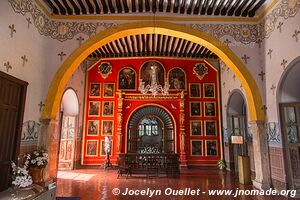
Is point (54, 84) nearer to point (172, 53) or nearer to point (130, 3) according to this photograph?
point (130, 3)

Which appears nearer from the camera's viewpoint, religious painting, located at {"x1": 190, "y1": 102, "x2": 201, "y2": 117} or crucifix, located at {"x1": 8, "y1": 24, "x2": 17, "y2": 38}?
crucifix, located at {"x1": 8, "y1": 24, "x2": 17, "y2": 38}

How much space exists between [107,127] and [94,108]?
1.12m

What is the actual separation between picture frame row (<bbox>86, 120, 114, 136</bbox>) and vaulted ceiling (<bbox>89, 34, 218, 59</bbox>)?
3.18 metres

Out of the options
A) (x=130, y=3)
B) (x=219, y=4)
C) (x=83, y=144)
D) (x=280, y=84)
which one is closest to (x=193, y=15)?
(x=219, y=4)

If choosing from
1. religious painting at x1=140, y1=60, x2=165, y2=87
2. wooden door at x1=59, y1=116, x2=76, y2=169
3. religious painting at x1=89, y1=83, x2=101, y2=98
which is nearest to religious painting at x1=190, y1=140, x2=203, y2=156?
religious painting at x1=140, y1=60, x2=165, y2=87

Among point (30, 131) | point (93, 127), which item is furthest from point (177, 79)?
point (30, 131)

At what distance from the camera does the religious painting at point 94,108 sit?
382 inches

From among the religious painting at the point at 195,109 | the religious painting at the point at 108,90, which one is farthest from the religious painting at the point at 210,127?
the religious painting at the point at 108,90

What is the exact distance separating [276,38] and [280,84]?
117 centimetres

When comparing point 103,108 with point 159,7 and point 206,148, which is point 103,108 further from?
point 159,7

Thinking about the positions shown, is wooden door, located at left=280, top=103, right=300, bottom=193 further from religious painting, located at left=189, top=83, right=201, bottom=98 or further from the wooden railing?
religious painting, located at left=189, top=83, right=201, bottom=98

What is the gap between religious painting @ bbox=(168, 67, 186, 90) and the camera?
9.93 meters

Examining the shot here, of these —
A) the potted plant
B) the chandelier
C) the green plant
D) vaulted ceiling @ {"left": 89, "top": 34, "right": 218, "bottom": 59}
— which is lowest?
the green plant

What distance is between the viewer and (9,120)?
4.00 m
